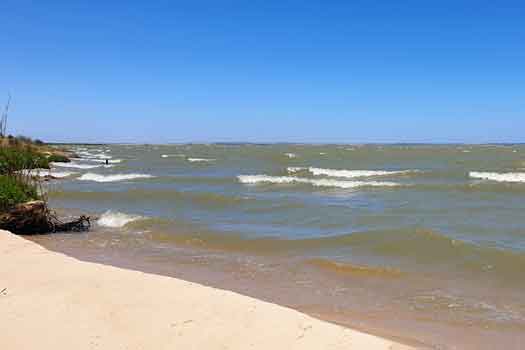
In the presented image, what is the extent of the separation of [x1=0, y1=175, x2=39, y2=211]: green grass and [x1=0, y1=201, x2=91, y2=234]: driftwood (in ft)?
0.51

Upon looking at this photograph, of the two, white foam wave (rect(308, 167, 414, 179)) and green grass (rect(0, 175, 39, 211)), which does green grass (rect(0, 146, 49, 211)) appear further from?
white foam wave (rect(308, 167, 414, 179))

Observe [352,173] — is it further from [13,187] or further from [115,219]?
[13,187]

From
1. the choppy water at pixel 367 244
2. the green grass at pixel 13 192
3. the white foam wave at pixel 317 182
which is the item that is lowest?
the choppy water at pixel 367 244

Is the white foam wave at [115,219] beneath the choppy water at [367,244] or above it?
above

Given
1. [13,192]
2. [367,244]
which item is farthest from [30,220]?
[367,244]

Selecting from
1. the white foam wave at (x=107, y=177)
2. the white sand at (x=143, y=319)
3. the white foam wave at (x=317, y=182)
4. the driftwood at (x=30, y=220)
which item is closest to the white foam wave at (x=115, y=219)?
the driftwood at (x=30, y=220)

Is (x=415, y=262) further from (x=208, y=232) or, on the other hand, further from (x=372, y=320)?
(x=208, y=232)

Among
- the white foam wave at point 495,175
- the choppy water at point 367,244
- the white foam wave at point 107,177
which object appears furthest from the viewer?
the white foam wave at point 107,177

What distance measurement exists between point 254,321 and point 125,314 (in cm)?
124

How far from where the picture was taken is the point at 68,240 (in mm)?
10625

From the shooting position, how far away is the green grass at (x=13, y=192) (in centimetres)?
1039

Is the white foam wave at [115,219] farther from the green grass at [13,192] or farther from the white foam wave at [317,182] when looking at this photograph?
the white foam wave at [317,182]

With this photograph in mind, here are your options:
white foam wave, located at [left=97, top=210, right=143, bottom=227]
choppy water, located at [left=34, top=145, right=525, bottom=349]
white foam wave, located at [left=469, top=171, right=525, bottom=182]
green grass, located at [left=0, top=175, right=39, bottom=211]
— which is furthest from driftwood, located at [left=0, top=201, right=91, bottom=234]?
white foam wave, located at [left=469, top=171, right=525, bottom=182]

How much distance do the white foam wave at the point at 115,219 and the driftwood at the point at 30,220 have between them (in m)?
1.59
